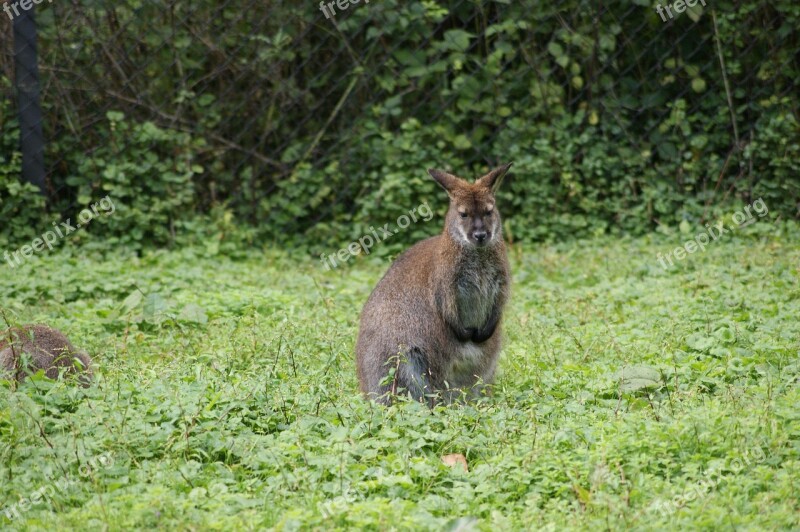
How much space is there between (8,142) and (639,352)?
5.92 m

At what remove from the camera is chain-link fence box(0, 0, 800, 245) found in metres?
9.23

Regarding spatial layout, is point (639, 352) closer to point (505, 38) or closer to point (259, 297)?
point (259, 297)

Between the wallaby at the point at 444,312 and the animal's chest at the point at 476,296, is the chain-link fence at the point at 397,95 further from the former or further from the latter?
the animal's chest at the point at 476,296

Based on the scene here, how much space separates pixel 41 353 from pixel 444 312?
2.14 metres

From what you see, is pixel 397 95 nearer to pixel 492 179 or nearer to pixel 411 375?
pixel 492 179

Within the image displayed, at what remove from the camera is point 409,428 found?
14.5 feet

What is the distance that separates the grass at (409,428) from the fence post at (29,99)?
2.46 m

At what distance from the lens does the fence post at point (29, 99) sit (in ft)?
28.7

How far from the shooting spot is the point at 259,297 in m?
7.13

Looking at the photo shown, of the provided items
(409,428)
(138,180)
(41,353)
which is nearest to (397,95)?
(138,180)

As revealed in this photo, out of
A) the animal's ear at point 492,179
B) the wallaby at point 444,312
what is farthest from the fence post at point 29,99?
the animal's ear at point 492,179

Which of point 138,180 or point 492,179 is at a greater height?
point 138,180

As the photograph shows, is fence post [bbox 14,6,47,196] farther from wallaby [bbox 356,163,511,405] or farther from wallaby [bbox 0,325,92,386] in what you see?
wallaby [bbox 356,163,511,405]

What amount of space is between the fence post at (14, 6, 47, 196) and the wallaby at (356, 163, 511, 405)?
14.8 ft
